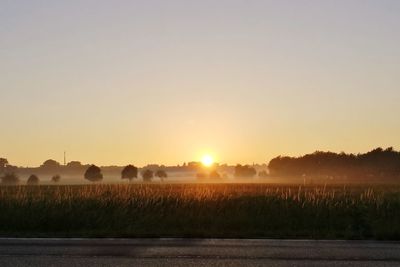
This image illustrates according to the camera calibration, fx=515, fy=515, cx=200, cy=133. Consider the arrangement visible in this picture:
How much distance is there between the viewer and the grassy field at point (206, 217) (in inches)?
739

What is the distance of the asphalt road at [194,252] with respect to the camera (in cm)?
1212

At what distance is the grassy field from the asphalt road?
2.02 meters

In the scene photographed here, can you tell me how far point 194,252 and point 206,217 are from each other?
8.55m

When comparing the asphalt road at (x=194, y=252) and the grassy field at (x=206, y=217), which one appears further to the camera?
the grassy field at (x=206, y=217)

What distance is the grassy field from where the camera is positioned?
61.6ft

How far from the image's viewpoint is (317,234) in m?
18.2

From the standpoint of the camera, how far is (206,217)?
72.6 feet

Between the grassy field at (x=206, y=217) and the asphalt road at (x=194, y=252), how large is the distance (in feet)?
6.64

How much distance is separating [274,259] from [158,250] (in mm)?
3341

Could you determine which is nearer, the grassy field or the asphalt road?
the asphalt road

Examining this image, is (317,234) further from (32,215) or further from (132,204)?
(32,215)

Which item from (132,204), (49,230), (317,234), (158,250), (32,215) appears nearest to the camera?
(158,250)

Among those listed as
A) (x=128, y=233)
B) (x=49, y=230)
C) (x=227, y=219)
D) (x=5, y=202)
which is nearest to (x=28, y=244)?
(x=128, y=233)

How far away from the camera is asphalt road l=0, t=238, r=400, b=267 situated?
39.8 ft
